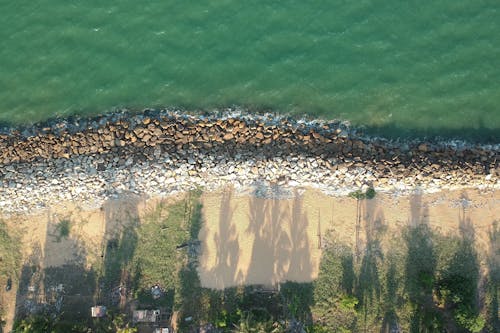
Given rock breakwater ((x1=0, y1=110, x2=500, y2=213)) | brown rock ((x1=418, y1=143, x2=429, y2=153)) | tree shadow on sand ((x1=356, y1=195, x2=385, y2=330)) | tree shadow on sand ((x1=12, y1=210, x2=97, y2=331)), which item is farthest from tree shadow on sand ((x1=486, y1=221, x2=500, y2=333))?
tree shadow on sand ((x1=12, y1=210, x2=97, y2=331))

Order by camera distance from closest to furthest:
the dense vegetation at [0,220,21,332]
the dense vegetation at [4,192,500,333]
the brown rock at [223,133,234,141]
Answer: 1. the dense vegetation at [4,192,500,333]
2. the dense vegetation at [0,220,21,332]
3. the brown rock at [223,133,234,141]

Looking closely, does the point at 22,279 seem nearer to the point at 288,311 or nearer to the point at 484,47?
the point at 288,311

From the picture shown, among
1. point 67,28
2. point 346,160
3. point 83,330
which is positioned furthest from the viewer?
point 67,28

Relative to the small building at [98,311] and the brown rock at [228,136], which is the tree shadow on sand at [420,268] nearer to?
the brown rock at [228,136]

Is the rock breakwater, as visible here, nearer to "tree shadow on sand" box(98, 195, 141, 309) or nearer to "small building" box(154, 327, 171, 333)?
"tree shadow on sand" box(98, 195, 141, 309)

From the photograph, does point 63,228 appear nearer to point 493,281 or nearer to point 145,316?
point 145,316

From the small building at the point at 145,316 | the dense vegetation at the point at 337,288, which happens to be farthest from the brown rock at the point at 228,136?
the small building at the point at 145,316

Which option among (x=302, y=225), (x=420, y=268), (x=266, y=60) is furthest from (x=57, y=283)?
(x=420, y=268)

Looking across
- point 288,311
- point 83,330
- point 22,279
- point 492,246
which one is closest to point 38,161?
point 22,279
